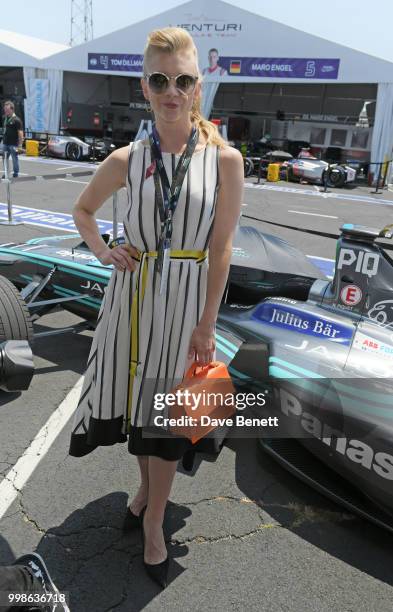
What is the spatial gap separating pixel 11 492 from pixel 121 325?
1.14m

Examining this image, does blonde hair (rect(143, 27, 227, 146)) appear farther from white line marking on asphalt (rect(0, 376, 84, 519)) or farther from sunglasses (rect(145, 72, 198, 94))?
white line marking on asphalt (rect(0, 376, 84, 519))

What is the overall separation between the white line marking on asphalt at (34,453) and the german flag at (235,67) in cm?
1833

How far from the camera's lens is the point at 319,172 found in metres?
16.5

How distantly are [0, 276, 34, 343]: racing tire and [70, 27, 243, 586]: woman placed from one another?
1.21m

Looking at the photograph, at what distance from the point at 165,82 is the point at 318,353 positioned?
55.0 inches

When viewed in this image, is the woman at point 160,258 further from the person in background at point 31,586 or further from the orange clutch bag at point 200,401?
the person in background at point 31,586

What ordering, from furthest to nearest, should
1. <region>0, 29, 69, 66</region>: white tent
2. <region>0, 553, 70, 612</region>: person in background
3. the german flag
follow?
<region>0, 29, 69, 66</region>: white tent, the german flag, <region>0, 553, 70, 612</region>: person in background

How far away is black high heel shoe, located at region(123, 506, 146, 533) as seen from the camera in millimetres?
2045

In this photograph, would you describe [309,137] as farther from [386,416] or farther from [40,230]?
[386,416]

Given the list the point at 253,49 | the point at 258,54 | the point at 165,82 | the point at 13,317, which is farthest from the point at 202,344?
the point at 253,49

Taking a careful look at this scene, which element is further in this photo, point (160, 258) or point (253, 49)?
point (253, 49)

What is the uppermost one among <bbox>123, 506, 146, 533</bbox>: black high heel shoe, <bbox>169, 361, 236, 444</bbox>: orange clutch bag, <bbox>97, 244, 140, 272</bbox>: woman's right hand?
<bbox>97, 244, 140, 272</bbox>: woman's right hand

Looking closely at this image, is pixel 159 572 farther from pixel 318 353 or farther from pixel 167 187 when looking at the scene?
pixel 167 187

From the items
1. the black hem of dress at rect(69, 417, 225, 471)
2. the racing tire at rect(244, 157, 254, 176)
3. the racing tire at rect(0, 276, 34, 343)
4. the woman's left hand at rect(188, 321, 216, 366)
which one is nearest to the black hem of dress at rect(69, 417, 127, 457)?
the black hem of dress at rect(69, 417, 225, 471)
